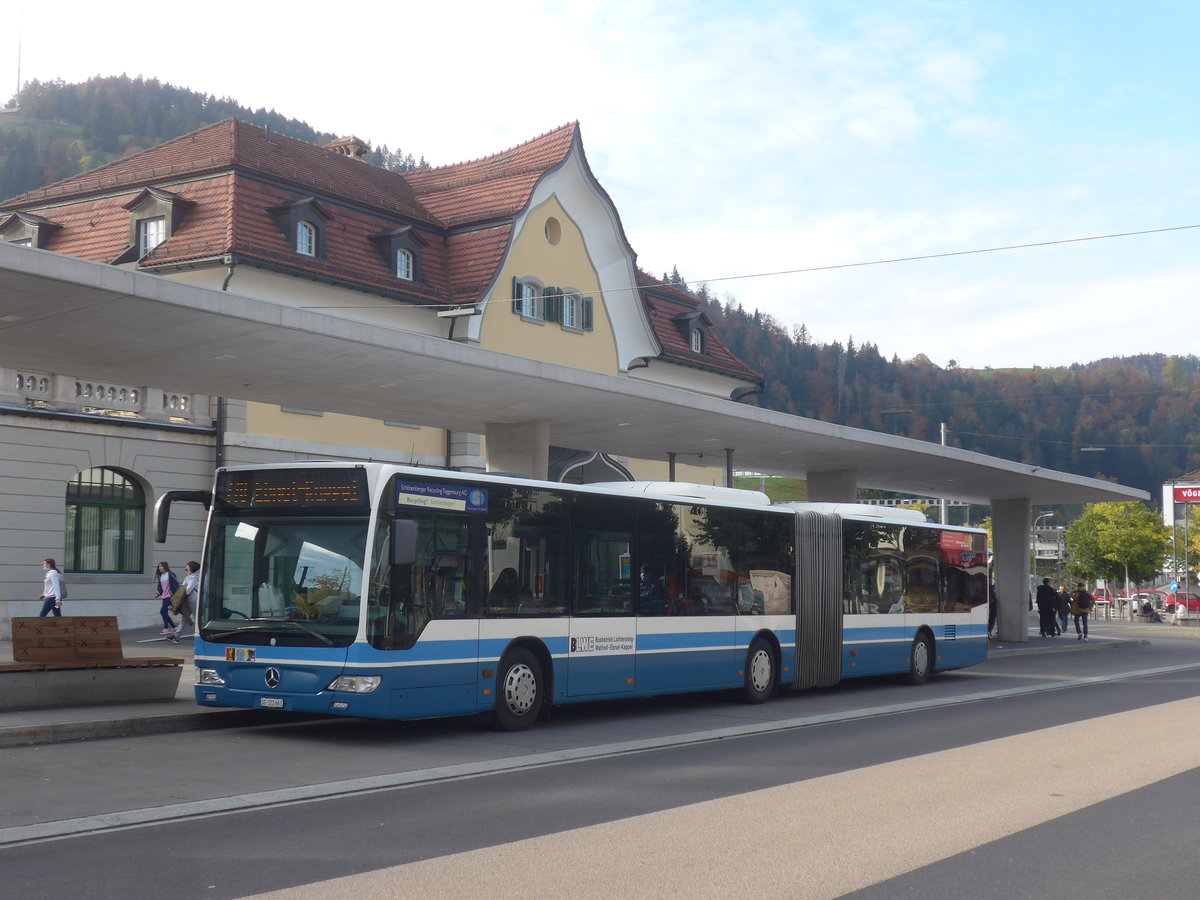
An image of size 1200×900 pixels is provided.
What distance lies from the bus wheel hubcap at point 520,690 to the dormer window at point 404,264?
24246 mm

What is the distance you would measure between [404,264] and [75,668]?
24.6 m

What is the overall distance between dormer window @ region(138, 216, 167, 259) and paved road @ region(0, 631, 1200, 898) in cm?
2246

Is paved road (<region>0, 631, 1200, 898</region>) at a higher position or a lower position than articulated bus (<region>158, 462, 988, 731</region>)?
lower

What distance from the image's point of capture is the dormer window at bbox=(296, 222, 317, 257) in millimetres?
33844

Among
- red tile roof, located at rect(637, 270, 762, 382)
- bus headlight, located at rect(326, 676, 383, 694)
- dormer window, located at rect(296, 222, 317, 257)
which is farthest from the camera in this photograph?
red tile roof, located at rect(637, 270, 762, 382)

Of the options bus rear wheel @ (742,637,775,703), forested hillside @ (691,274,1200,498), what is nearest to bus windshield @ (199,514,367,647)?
bus rear wheel @ (742,637,775,703)

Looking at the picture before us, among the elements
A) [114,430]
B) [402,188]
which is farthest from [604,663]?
[402,188]

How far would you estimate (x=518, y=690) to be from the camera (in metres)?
14.2

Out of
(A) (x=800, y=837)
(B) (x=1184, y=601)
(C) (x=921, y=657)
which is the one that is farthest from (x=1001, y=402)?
(A) (x=800, y=837)

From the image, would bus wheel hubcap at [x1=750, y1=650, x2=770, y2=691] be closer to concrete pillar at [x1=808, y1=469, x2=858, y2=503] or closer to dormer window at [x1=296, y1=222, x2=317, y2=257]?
concrete pillar at [x1=808, y1=469, x2=858, y2=503]

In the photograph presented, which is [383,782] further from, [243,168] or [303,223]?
[243,168]

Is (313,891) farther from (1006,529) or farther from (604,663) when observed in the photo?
(1006,529)

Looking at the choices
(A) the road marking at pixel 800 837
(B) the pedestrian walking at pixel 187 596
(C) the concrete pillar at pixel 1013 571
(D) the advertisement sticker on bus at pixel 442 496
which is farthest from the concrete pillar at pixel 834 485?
(A) the road marking at pixel 800 837

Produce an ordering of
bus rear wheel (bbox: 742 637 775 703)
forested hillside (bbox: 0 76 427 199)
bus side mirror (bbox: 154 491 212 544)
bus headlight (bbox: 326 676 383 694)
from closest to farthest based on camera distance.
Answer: bus headlight (bbox: 326 676 383 694) < bus side mirror (bbox: 154 491 212 544) < bus rear wheel (bbox: 742 637 775 703) < forested hillside (bbox: 0 76 427 199)
